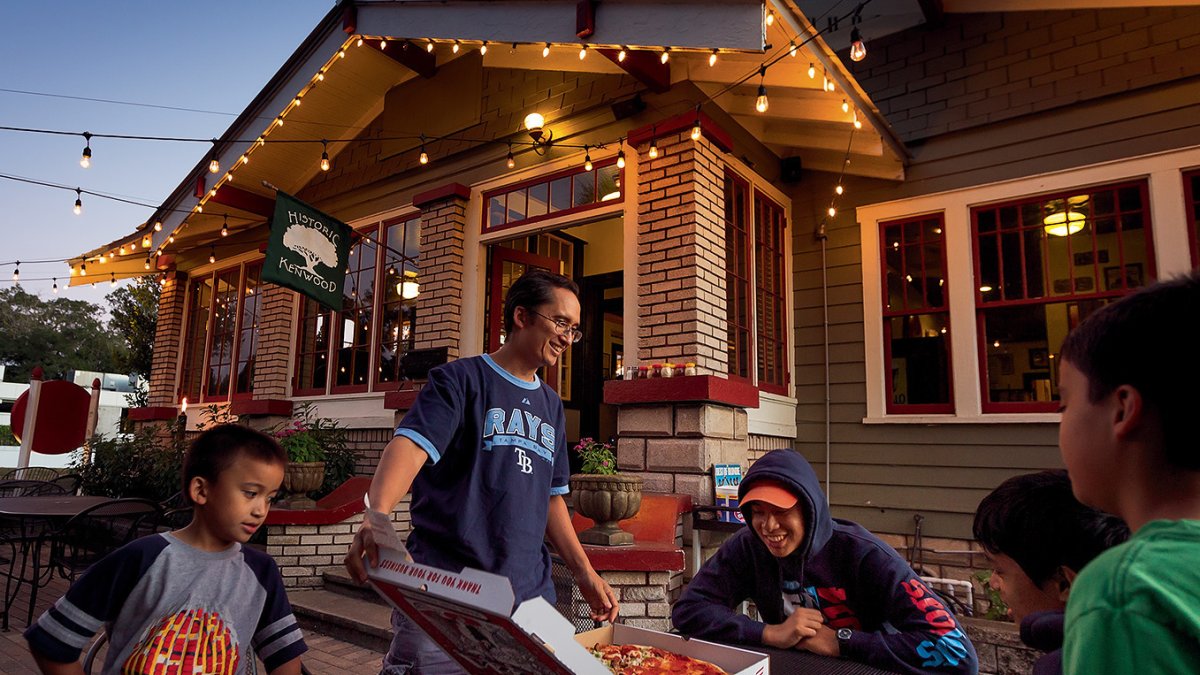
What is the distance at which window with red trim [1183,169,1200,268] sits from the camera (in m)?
5.23

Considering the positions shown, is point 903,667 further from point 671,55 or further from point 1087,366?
point 671,55

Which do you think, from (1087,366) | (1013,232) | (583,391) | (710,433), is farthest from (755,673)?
(583,391)

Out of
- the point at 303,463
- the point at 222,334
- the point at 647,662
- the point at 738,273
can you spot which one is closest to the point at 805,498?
the point at 647,662

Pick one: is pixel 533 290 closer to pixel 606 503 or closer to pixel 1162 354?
pixel 1162 354

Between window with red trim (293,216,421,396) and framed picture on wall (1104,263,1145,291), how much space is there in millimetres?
6523

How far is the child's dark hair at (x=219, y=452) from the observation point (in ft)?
5.95

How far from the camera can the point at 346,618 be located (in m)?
4.82

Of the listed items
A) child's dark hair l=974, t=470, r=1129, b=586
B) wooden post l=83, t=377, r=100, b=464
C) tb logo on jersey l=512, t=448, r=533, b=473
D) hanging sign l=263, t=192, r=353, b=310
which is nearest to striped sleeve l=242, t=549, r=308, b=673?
tb logo on jersey l=512, t=448, r=533, b=473

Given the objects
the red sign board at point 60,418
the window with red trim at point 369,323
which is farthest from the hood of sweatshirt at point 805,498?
the red sign board at point 60,418

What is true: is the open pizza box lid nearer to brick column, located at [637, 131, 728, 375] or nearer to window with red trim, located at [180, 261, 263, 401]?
brick column, located at [637, 131, 728, 375]

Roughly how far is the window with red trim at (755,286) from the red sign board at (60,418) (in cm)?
993

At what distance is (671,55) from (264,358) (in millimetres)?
6604

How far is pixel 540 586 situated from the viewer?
199cm

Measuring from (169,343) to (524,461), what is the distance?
37.1 ft
